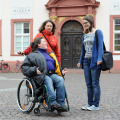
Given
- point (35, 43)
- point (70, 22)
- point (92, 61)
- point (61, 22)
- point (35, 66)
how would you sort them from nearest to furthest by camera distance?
1. point (35, 66)
2. point (35, 43)
3. point (92, 61)
4. point (61, 22)
5. point (70, 22)

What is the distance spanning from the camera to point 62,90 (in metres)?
→ 5.04

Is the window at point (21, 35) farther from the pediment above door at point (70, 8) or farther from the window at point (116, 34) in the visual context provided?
the window at point (116, 34)

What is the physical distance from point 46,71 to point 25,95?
1.84 ft

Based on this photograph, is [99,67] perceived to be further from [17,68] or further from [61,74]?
[17,68]

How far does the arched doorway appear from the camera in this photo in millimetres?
19391

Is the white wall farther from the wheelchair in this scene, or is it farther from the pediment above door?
the wheelchair

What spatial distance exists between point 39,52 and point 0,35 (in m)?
15.1

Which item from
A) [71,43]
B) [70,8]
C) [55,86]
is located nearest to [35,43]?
[55,86]

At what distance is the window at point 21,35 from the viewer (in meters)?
19.9

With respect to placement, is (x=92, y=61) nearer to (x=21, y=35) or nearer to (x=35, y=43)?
(x=35, y=43)

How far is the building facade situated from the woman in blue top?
13068 millimetres

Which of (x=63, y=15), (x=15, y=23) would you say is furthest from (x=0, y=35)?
(x=63, y=15)

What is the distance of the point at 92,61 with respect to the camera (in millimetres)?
5496

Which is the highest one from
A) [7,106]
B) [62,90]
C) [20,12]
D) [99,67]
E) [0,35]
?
[20,12]
